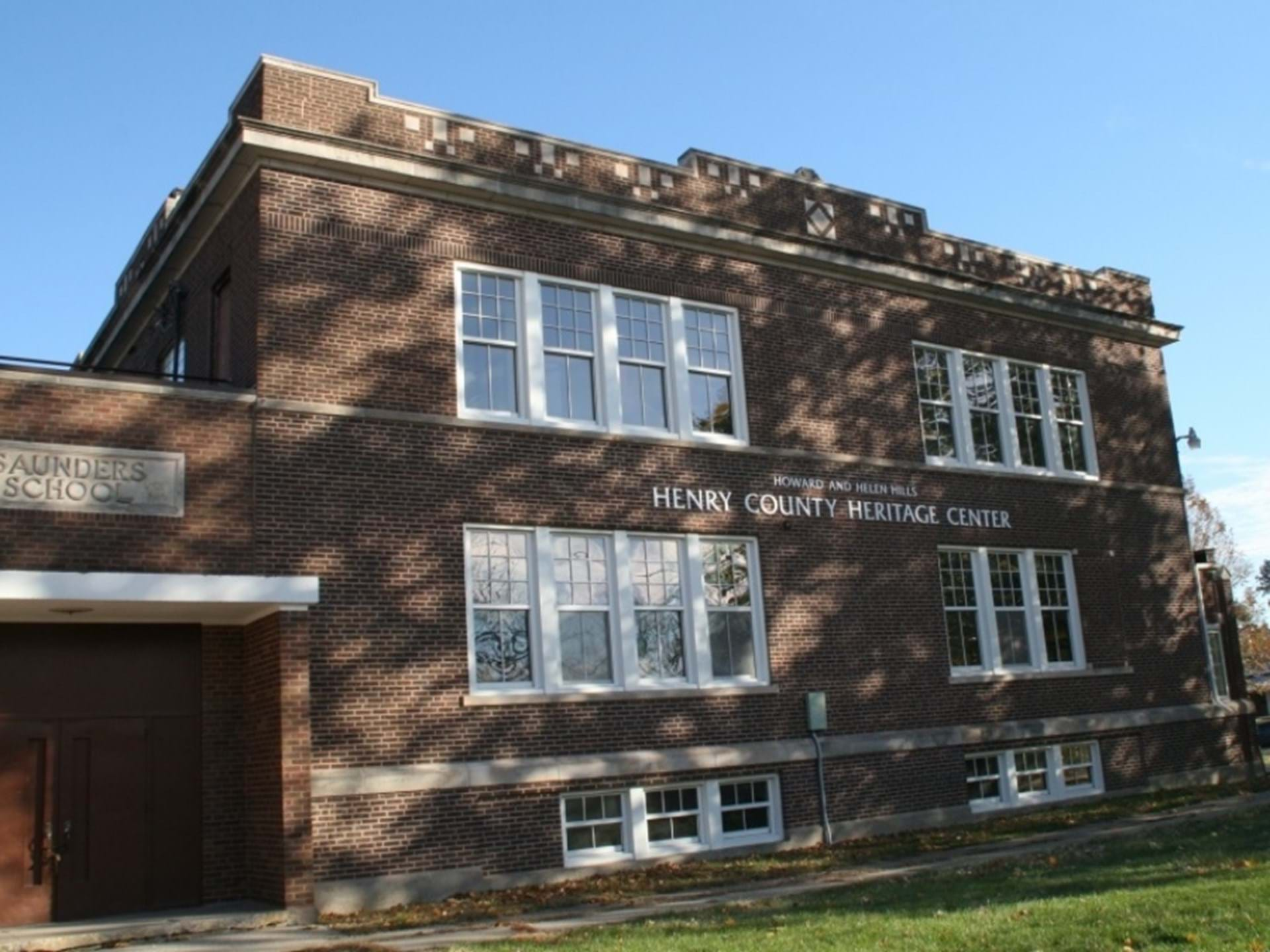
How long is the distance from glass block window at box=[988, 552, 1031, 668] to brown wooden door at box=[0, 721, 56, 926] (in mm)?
14664

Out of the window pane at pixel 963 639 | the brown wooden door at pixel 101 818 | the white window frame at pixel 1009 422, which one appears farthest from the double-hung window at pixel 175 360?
the window pane at pixel 963 639

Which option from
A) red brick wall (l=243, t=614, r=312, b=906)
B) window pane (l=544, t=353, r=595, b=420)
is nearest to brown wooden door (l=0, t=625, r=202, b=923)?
Result: red brick wall (l=243, t=614, r=312, b=906)

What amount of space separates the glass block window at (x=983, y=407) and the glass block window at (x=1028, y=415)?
43 centimetres

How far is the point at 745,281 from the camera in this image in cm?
2042

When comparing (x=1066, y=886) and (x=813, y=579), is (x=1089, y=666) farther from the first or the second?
(x=1066, y=886)

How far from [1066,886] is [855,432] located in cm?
983

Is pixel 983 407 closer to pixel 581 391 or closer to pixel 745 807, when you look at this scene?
pixel 581 391

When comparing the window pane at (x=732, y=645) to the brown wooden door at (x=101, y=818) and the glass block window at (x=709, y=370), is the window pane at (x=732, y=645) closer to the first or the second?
the glass block window at (x=709, y=370)

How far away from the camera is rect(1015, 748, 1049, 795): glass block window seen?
21891 millimetres

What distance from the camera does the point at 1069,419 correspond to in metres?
24.7

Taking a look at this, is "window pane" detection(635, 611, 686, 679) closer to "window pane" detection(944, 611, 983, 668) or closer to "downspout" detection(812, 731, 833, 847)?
"downspout" detection(812, 731, 833, 847)

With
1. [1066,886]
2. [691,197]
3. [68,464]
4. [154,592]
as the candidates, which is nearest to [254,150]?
[68,464]

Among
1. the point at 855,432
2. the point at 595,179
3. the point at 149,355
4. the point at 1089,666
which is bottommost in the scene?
the point at 1089,666

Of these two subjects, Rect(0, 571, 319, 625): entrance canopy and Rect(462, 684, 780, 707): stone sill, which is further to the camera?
Rect(462, 684, 780, 707): stone sill
